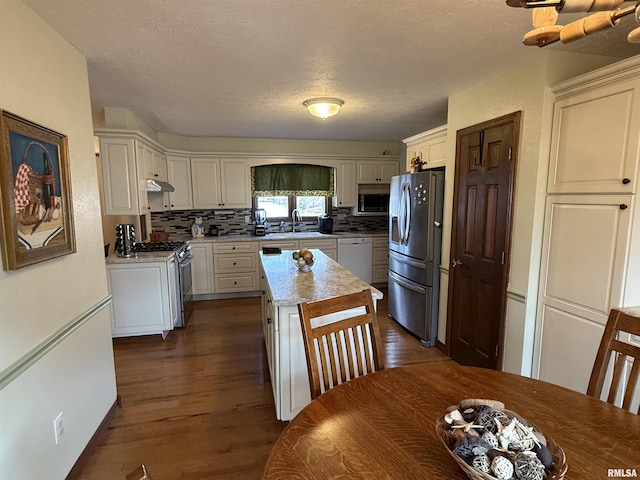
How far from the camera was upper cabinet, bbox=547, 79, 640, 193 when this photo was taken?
1.75 m

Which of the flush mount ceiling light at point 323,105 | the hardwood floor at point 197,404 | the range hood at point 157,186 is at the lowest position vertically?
the hardwood floor at point 197,404

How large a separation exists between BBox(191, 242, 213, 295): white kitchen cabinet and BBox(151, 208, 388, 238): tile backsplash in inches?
20.3

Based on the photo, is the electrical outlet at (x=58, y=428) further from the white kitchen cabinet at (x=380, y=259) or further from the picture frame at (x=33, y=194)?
the white kitchen cabinet at (x=380, y=259)

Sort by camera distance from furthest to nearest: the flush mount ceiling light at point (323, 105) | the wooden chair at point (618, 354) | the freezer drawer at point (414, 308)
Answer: the freezer drawer at point (414, 308) < the flush mount ceiling light at point (323, 105) < the wooden chair at point (618, 354)

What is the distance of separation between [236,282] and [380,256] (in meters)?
2.27

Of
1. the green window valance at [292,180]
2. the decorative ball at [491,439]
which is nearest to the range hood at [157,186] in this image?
the green window valance at [292,180]

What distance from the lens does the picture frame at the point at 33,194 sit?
1.34 meters

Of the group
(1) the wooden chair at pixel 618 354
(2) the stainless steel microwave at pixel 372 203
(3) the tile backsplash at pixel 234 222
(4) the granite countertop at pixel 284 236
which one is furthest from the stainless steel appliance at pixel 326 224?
(1) the wooden chair at pixel 618 354

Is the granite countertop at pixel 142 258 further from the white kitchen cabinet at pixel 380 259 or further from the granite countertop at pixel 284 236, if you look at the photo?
the white kitchen cabinet at pixel 380 259

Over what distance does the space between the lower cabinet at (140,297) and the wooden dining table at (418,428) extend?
2.77m

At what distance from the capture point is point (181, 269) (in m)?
3.82

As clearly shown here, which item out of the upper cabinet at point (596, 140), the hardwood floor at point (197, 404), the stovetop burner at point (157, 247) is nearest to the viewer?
the upper cabinet at point (596, 140)

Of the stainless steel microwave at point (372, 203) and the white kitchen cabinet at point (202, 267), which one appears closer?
the white kitchen cabinet at point (202, 267)

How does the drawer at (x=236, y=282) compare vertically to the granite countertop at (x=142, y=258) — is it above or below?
below
